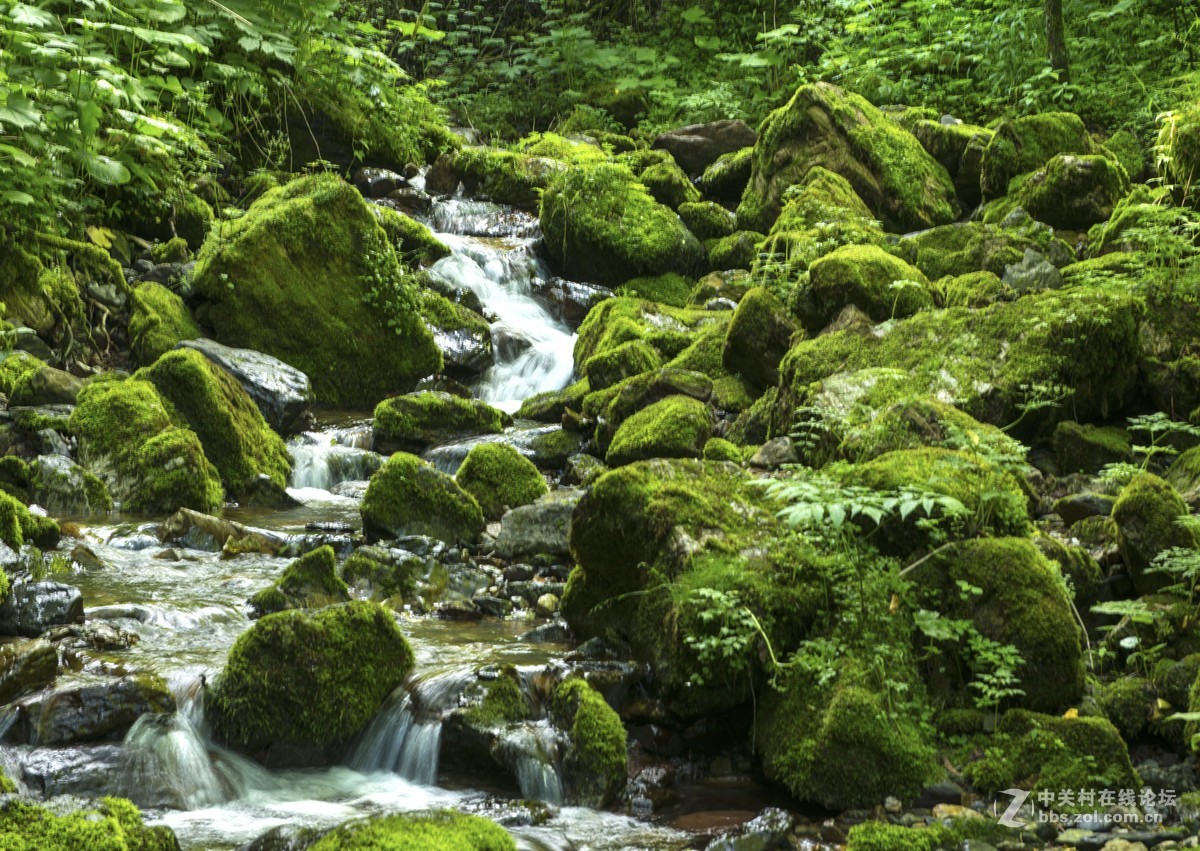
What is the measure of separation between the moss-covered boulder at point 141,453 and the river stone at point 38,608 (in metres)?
2.63

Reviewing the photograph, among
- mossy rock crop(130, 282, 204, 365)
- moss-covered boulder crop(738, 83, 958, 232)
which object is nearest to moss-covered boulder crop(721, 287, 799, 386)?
moss-covered boulder crop(738, 83, 958, 232)

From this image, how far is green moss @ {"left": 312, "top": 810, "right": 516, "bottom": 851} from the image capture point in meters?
3.22

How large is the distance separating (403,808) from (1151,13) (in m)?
15.2

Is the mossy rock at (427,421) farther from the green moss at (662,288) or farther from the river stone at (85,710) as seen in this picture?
the river stone at (85,710)

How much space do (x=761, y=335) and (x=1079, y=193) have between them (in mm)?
3914

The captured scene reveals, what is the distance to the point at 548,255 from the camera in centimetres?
1494

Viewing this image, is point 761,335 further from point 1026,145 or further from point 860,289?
point 1026,145

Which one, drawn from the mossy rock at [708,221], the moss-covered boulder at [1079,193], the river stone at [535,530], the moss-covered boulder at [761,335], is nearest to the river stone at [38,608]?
the river stone at [535,530]

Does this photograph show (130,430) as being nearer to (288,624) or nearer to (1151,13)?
(288,624)

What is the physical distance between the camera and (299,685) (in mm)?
4668

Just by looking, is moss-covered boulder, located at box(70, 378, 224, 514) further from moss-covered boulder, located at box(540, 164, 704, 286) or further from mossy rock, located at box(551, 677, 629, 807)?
moss-covered boulder, located at box(540, 164, 704, 286)

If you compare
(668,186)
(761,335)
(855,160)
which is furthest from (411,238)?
(761,335)

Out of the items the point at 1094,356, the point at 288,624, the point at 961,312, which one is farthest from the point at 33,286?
the point at 1094,356

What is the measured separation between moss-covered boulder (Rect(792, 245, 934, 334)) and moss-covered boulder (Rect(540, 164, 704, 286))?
530 cm
